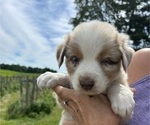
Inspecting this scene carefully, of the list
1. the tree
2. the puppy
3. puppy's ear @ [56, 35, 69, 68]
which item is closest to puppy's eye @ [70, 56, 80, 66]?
the puppy

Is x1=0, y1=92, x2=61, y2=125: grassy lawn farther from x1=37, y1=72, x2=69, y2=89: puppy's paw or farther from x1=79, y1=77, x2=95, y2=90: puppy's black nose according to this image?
x1=79, y1=77, x2=95, y2=90: puppy's black nose

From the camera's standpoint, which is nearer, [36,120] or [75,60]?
[75,60]

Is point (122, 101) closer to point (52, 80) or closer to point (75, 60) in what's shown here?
point (75, 60)

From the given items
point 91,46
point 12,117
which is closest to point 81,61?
point 91,46

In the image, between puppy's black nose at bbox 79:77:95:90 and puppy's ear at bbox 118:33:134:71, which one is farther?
puppy's ear at bbox 118:33:134:71

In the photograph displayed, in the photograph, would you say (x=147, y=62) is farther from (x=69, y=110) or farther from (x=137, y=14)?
(x=137, y=14)

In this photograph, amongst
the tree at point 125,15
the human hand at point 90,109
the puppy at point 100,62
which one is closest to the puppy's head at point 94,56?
the puppy at point 100,62

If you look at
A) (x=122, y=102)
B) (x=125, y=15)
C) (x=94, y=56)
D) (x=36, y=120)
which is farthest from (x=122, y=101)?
(x=125, y=15)
